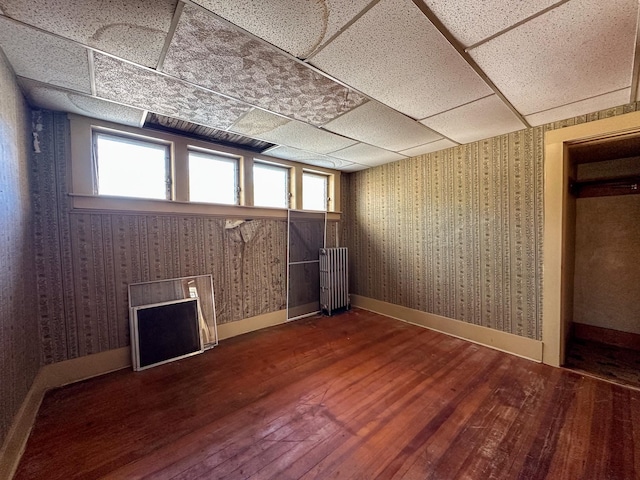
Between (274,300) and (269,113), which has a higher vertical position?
Answer: (269,113)

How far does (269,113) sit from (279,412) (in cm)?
243

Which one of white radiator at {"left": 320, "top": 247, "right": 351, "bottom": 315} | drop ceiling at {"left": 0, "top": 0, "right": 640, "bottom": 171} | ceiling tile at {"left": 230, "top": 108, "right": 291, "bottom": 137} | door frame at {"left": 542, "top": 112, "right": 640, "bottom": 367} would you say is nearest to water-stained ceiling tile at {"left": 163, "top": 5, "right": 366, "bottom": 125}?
drop ceiling at {"left": 0, "top": 0, "right": 640, "bottom": 171}

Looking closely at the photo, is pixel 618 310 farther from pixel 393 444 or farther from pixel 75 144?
pixel 75 144

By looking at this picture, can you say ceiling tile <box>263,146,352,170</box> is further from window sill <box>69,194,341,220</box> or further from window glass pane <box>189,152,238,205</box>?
window sill <box>69,194,341,220</box>

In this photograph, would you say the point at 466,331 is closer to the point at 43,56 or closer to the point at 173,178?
the point at 173,178

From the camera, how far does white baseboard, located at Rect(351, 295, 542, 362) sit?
8.55 ft

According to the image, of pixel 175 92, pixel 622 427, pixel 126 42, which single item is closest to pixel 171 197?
pixel 175 92

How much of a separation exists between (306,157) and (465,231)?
2297mm

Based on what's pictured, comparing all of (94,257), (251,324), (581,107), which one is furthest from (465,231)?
(94,257)

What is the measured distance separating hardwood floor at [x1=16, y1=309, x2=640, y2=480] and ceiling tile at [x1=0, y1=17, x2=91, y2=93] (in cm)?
233

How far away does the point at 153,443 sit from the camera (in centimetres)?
158

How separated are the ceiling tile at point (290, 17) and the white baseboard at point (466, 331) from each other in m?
3.25

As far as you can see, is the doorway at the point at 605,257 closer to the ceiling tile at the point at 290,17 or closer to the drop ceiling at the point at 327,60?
the drop ceiling at the point at 327,60

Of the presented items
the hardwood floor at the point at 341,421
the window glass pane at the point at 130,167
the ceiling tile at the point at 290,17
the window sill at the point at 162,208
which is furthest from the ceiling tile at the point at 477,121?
the window glass pane at the point at 130,167
